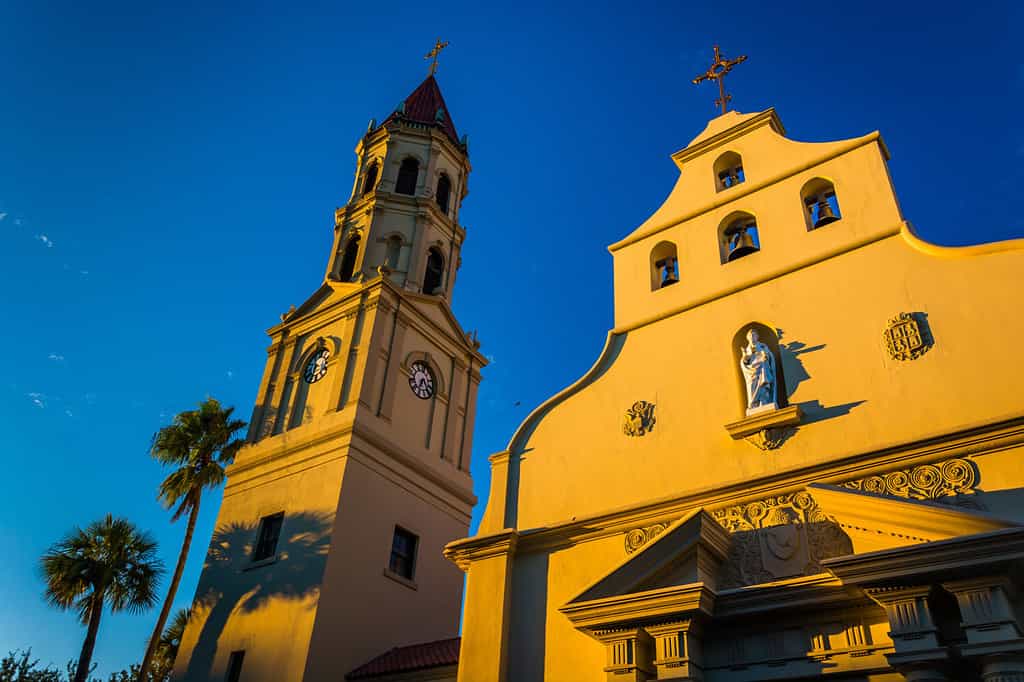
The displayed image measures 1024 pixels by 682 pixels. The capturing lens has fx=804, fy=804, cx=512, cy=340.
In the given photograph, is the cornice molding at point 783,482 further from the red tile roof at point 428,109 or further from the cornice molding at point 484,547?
the red tile roof at point 428,109

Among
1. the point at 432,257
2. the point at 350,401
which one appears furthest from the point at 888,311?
the point at 432,257

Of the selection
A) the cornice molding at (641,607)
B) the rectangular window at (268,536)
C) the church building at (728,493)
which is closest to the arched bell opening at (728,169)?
the church building at (728,493)

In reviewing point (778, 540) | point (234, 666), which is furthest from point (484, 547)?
point (234, 666)

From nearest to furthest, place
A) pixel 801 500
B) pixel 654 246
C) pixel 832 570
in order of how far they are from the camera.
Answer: pixel 832 570 < pixel 801 500 < pixel 654 246

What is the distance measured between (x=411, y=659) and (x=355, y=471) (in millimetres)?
5288

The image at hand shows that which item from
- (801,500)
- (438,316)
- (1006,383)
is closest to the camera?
(1006,383)

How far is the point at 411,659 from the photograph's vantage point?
60.0 feet

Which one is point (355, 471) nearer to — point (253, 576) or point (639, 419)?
point (253, 576)

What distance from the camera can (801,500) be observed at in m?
11.4

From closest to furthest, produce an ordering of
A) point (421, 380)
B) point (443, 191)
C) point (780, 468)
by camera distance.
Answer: point (780, 468), point (421, 380), point (443, 191)

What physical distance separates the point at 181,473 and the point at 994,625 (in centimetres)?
2127

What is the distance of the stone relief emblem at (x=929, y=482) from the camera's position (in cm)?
1018

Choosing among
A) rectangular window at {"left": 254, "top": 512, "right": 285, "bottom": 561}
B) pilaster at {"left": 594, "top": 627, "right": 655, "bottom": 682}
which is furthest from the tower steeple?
pilaster at {"left": 594, "top": 627, "right": 655, "bottom": 682}

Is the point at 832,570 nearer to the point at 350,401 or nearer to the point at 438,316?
the point at 350,401
